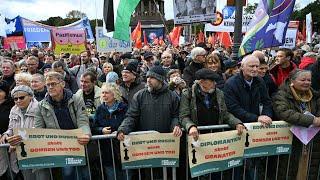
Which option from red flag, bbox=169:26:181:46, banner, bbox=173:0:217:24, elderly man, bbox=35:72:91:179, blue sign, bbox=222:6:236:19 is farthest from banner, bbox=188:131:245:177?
red flag, bbox=169:26:181:46

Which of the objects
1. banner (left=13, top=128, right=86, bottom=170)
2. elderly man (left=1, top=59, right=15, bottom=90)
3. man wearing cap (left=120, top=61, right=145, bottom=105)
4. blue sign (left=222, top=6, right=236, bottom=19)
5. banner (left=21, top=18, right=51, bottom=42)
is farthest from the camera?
blue sign (left=222, top=6, right=236, bottom=19)

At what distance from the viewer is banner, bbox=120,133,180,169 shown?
4211 millimetres

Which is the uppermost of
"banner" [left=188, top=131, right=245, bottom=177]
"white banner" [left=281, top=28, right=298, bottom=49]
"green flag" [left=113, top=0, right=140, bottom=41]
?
"green flag" [left=113, top=0, right=140, bottom=41]

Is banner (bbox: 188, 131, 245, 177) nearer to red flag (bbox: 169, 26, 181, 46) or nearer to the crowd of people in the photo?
the crowd of people

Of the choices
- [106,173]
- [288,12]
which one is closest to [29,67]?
[106,173]

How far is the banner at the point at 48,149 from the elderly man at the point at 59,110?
161 millimetres

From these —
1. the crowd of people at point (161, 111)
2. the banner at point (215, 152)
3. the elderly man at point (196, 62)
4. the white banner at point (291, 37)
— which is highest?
the white banner at point (291, 37)

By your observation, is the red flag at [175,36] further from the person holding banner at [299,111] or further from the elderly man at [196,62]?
the person holding banner at [299,111]

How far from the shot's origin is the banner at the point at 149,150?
4211 mm

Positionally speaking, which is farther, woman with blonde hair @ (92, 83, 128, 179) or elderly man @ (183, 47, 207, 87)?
elderly man @ (183, 47, 207, 87)

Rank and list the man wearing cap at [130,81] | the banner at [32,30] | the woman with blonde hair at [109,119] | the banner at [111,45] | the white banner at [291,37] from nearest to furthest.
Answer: the woman with blonde hair at [109,119], the man wearing cap at [130,81], the banner at [111,45], the white banner at [291,37], the banner at [32,30]

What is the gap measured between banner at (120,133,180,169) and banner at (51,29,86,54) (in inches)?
310

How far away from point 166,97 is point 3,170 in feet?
7.19

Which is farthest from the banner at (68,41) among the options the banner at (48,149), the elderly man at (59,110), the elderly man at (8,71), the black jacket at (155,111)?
the banner at (48,149)
